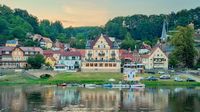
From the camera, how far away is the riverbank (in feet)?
295

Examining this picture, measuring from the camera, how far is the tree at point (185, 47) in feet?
345

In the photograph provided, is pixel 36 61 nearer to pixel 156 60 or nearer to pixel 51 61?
pixel 51 61

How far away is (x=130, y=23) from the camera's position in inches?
7544

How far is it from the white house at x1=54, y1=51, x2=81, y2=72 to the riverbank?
1023 cm

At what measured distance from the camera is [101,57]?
110m

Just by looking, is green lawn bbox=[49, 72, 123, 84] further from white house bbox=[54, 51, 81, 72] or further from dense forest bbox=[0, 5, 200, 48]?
dense forest bbox=[0, 5, 200, 48]

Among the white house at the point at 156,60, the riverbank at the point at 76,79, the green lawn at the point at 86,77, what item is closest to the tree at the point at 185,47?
the white house at the point at 156,60

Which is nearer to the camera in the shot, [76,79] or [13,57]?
[76,79]

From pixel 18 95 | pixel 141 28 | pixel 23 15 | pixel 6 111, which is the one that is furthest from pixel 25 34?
pixel 6 111

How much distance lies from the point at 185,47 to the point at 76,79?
23.7 metres

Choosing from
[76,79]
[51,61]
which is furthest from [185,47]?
[51,61]

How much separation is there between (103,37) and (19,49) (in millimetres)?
20374

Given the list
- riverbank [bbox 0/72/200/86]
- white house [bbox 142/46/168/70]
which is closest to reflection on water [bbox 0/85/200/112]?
riverbank [bbox 0/72/200/86]

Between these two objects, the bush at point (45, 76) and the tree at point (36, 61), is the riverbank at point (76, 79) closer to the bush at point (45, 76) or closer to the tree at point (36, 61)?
the bush at point (45, 76)
